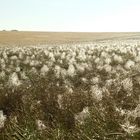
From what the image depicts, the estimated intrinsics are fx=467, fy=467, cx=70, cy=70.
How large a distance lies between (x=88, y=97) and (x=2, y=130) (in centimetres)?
159

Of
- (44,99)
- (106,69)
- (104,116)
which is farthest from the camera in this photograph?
(106,69)

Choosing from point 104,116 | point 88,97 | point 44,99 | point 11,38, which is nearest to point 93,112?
point 104,116

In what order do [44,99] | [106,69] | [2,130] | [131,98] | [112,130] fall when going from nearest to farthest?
[112,130], [2,130], [131,98], [44,99], [106,69]

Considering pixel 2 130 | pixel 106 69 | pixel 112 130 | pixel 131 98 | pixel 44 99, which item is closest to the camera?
pixel 112 130

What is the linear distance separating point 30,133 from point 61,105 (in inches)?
67.3

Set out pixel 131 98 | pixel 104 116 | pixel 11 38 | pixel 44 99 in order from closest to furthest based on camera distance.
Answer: pixel 104 116
pixel 131 98
pixel 44 99
pixel 11 38

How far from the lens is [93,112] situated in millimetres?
6062

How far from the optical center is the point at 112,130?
17.8ft

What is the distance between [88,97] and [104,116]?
144 cm

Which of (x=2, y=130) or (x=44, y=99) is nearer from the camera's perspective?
(x=2, y=130)

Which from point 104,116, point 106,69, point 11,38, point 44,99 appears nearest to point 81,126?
point 104,116

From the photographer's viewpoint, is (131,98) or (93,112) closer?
(93,112)

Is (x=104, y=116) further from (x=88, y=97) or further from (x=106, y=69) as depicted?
(x=106, y=69)

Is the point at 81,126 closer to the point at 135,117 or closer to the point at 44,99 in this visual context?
the point at 135,117
